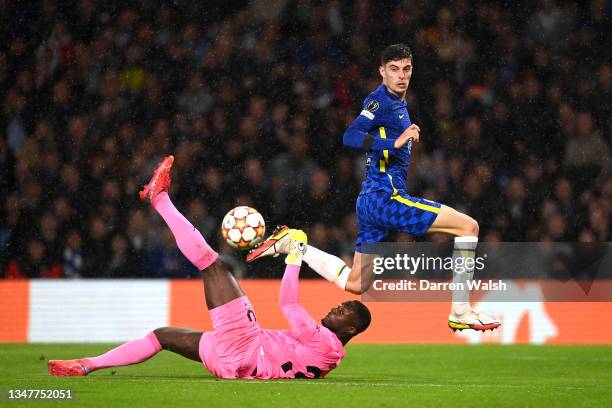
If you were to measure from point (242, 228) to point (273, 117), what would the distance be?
6.14 metres

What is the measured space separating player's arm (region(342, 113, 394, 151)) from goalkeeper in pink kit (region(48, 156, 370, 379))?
960 millimetres

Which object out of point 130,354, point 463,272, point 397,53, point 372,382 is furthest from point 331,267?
point 130,354

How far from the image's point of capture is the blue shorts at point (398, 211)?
8.26 meters

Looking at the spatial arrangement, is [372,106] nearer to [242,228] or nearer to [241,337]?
[242,228]

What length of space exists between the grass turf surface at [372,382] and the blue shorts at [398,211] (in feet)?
3.93

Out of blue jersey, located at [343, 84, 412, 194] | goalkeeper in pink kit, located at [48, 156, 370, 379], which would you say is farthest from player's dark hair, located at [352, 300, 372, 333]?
blue jersey, located at [343, 84, 412, 194]

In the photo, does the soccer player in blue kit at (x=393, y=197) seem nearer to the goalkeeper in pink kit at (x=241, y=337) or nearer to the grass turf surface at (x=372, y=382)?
the goalkeeper in pink kit at (x=241, y=337)

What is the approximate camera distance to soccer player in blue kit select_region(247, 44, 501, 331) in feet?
26.9

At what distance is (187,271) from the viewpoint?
13.5 metres

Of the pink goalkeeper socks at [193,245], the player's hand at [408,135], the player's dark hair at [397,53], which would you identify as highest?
the player's dark hair at [397,53]

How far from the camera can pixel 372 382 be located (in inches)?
318

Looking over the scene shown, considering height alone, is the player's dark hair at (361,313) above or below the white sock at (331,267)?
below

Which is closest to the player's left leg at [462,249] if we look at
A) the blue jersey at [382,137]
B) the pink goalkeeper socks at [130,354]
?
the blue jersey at [382,137]

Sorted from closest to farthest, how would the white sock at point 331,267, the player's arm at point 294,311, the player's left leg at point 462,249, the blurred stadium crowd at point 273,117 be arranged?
the player's arm at point 294,311 < the player's left leg at point 462,249 < the white sock at point 331,267 < the blurred stadium crowd at point 273,117
